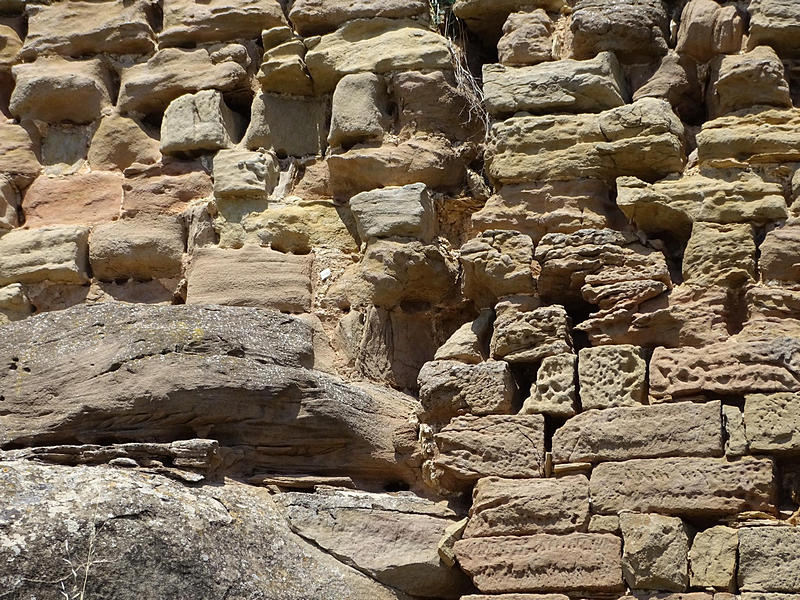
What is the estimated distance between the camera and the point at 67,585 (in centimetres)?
509

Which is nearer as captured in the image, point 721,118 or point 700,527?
point 700,527

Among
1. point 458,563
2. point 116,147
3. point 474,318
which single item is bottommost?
point 458,563

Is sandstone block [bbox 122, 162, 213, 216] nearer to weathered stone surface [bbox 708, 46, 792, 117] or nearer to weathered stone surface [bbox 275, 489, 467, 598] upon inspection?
weathered stone surface [bbox 275, 489, 467, 598]

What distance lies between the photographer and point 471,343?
6.02 m

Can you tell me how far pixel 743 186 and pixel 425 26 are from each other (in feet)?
5.84

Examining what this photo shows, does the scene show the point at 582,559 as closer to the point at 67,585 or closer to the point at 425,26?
the point at 67,585

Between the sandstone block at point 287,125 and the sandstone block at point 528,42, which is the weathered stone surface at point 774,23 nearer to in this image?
the sandstone block at point 528,42

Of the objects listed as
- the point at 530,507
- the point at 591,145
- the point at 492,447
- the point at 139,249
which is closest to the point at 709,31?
the point at 591,145

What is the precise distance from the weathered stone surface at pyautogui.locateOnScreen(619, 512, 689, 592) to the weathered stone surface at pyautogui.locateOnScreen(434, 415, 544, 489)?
0.50 m

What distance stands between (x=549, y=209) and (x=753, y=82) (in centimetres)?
96

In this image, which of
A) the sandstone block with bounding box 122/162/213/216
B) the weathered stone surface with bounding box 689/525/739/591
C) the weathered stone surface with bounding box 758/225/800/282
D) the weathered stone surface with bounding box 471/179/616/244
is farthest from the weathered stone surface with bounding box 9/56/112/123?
the weathered stone surface with bounding box 689/525/739/591

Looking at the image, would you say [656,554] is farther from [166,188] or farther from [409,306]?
[166,188]

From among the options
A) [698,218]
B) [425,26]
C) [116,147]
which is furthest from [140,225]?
[698,218]

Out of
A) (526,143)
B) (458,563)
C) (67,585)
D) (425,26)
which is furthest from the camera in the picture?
(425,26)
